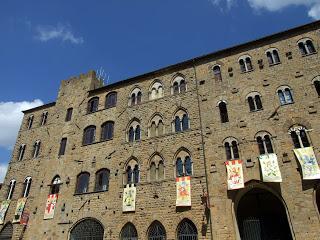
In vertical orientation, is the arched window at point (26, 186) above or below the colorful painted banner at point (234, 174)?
above

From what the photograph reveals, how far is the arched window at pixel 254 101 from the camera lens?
1803 centimetres

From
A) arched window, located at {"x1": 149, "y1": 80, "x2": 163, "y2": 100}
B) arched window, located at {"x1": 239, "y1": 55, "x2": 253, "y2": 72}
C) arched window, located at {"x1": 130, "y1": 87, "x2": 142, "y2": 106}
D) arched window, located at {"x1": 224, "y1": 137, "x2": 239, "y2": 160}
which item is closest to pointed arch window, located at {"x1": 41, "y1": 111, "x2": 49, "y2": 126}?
arched window, located at {"x1": 130, "y1": 87, "x2": 142, "y2": 106}

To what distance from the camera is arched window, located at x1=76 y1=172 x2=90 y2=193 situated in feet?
67.9

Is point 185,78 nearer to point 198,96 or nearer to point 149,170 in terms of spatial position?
point 198,96

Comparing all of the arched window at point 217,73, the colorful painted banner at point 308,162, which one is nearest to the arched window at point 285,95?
the colorful painted banner at point 308,162

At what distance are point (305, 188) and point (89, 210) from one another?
13.8m

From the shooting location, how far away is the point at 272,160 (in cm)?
1577

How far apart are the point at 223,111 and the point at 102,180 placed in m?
10.2

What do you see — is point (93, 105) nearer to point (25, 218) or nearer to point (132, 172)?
point (132, 172)

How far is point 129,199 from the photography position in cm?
1836

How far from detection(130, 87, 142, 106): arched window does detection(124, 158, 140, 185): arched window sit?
5291 mm

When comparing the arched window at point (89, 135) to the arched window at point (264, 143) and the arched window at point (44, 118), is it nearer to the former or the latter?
the arched window at point (44, 118)

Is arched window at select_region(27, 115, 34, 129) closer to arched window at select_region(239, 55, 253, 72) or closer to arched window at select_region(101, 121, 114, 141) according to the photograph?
arched window at select_region(101, 121, 114, 141)

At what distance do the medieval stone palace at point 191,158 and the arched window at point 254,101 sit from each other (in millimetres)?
70
